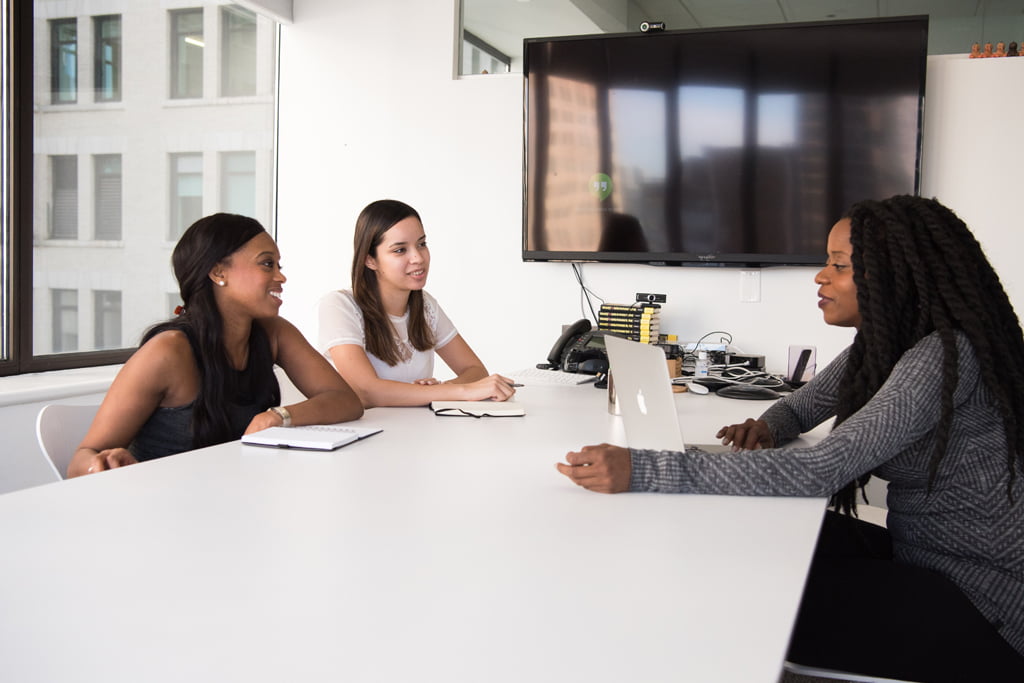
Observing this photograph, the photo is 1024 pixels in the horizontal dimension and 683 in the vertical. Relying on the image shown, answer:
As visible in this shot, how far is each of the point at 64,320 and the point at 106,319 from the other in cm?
26

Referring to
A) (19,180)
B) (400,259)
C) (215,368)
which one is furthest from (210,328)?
(19,180)

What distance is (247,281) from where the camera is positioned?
2117 millimetres

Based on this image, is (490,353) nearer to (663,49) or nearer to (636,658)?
(663,49)

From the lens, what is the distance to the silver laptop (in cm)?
158

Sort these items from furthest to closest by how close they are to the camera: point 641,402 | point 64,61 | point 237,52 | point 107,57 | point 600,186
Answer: point 237,52, point 600,186, point 107,57, point 64,61, point 641,402

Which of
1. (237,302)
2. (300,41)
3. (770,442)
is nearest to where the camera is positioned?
(770,442)

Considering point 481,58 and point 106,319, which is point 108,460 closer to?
point 106,319

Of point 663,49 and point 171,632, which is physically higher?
point 663,49

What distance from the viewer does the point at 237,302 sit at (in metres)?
2.13

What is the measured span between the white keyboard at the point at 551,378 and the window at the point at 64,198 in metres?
2.01

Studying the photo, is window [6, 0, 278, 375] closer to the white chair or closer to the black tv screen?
the black tv screen

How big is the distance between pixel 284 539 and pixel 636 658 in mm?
519

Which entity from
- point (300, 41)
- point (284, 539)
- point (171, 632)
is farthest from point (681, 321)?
point (171, 632)

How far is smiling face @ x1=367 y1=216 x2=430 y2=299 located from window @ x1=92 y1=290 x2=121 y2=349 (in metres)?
1.74
